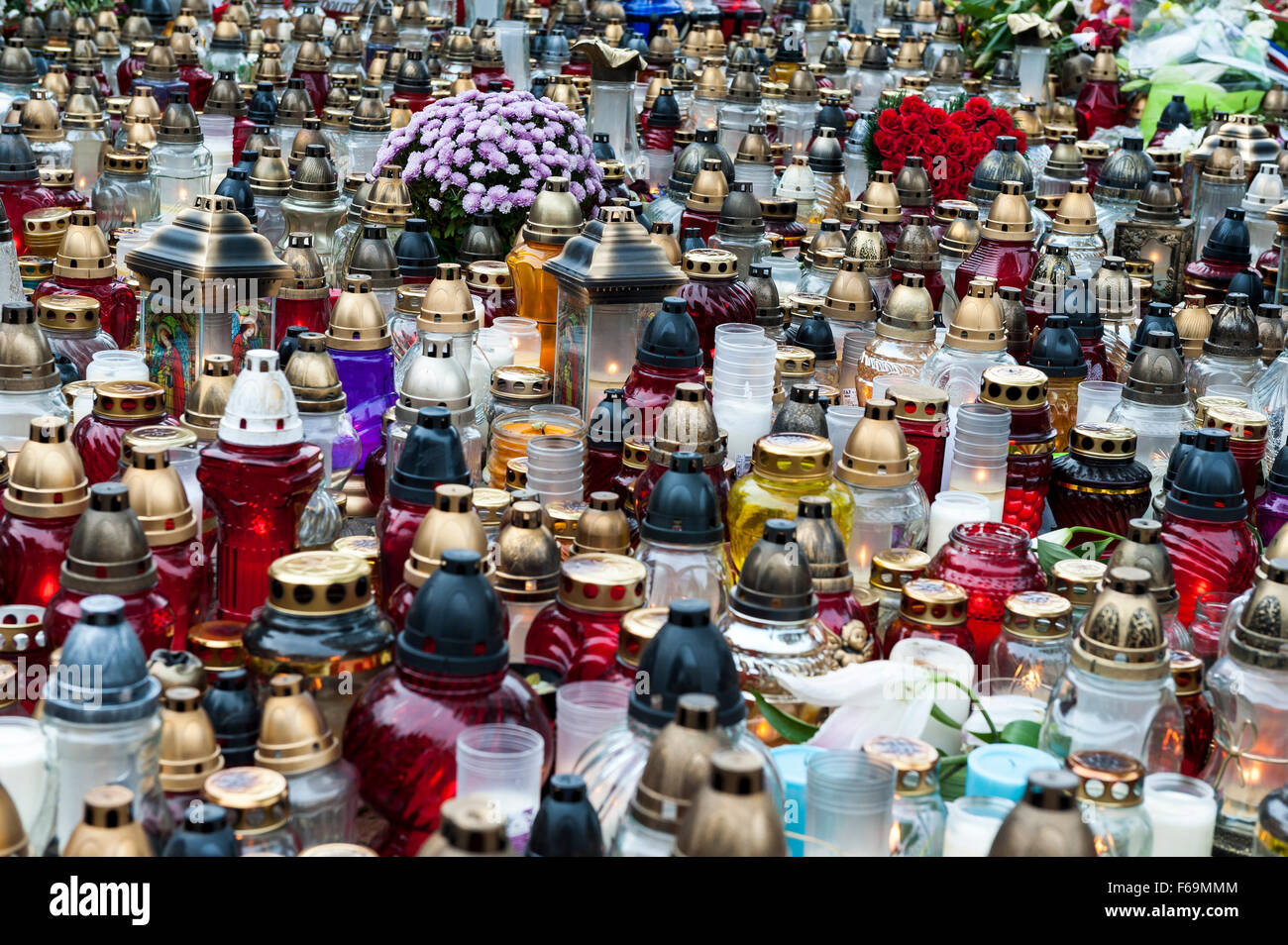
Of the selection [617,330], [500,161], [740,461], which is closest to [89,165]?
[500,161]

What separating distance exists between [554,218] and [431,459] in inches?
55.1

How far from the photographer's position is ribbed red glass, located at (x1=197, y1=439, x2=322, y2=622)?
249 centimetres

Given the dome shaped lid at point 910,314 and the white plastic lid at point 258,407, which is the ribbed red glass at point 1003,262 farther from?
the white plastic lid at point 258,407

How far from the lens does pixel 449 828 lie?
1580 millimetres

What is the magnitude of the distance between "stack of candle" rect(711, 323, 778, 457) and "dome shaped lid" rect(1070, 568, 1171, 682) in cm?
118

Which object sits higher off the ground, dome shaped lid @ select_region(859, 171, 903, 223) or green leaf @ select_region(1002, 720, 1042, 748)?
dome shaped lid @ select_region(859, 171, 903, 223)

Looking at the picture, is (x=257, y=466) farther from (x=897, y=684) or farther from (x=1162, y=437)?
(x=1162, y=437)

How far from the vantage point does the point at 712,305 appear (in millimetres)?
3721

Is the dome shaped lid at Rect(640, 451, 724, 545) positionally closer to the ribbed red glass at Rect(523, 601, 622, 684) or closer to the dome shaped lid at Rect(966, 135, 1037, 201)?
the ribbed red glass at Rect(523, 601, 622, 684)

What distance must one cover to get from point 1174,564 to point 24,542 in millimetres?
1754

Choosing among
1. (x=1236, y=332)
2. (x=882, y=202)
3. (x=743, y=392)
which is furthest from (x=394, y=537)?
(x=882, y=202)

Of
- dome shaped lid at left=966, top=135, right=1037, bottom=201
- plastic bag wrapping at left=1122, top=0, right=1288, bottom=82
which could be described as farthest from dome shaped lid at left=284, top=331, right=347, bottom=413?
plastic bag wrapping at left=1122, top=0, right=1288, bottom=82

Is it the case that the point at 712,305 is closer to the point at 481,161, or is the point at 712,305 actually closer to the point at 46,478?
the point at 481,161

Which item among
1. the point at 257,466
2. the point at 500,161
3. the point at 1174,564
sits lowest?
the point at 1174,564
